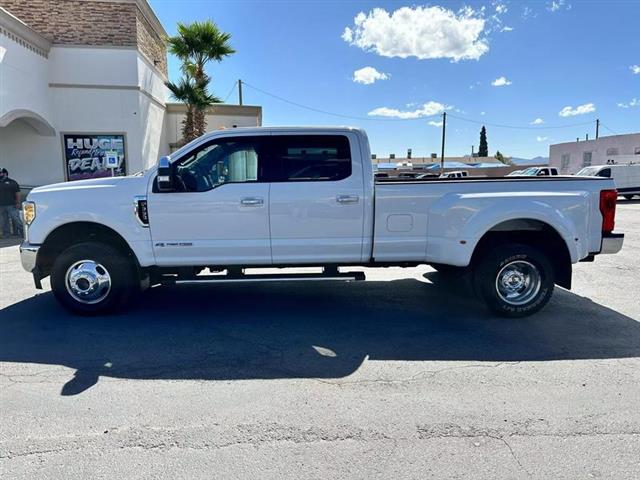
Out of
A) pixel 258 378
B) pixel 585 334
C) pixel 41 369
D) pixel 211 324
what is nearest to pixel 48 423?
pixel 41 369

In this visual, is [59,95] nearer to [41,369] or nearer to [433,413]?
[41,369]

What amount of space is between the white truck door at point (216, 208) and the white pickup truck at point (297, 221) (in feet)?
0.04

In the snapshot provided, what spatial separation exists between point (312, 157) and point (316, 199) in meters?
0.52

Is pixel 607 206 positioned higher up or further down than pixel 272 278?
higher up

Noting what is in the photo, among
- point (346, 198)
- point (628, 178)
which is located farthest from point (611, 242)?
point (628, 178)

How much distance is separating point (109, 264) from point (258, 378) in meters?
2.43

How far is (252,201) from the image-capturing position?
4.77m

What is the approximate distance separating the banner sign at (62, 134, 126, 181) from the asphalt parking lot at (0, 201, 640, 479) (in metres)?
11.2

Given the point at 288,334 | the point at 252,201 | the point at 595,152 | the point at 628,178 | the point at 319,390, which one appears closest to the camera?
the point at 319,390

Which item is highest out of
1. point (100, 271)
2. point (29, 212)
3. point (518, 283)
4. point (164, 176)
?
point (164, 176)

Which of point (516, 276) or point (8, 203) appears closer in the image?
point (516, 276)

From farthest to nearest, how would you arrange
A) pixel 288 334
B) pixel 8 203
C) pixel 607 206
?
pixel 8 203, pixel 607 206, pixel 288 334

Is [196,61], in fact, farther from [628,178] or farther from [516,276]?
[628,178]

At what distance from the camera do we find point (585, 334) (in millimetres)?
4609
